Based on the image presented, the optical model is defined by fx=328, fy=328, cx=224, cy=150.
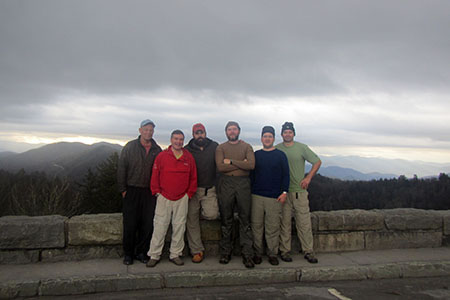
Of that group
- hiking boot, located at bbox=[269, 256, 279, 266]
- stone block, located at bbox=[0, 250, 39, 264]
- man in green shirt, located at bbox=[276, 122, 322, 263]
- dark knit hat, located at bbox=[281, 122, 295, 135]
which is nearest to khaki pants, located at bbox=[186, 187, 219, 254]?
hiking boot, located at bbox=[269, 256, 279, 266]

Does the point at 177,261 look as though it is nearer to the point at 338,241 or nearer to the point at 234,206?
the point at 234,206

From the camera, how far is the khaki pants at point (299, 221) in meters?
4.98

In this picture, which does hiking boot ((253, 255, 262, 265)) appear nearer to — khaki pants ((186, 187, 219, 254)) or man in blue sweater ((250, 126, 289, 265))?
man in blue sweater ((250, 126, 289, 265))

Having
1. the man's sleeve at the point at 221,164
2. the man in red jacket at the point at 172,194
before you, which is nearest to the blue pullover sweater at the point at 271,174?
the man's sleeve at the point at 221,164

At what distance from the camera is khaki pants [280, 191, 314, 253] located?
498 centimetres

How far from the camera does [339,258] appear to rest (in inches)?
200

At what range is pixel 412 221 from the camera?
18.5 ft

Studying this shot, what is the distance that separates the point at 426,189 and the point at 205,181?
5155 cm

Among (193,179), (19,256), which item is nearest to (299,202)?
(193,179)

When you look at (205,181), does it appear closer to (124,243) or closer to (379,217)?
(124,243)

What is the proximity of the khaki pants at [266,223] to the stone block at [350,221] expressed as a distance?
3.16 ft

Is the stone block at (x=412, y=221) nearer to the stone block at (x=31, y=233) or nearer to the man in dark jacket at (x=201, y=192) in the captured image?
the man in dark jacket at (x=201, y=192)

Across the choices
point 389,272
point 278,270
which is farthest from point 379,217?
point 278,270

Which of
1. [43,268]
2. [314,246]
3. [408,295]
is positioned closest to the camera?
[408,295]
